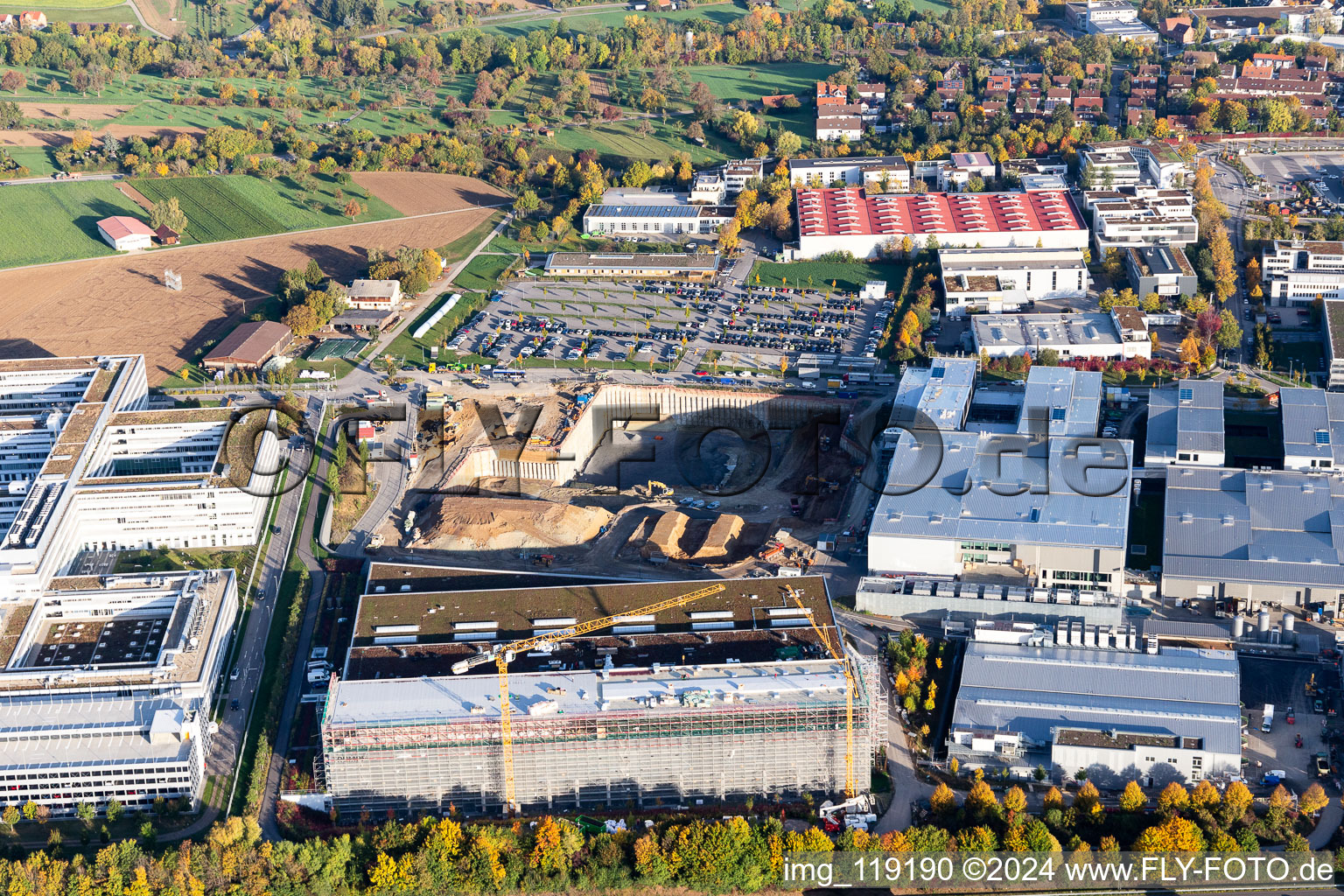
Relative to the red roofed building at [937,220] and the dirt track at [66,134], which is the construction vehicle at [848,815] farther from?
the dirt track at [66,134]

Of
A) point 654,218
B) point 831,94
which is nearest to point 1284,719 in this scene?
point 654,218

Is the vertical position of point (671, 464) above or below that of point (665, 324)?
below

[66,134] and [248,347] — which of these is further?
[66,134]

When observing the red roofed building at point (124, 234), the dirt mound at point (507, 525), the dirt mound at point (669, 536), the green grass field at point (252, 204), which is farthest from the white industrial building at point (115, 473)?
the green grass field at point (252, 204)

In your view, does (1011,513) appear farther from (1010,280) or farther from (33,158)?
(33,158)

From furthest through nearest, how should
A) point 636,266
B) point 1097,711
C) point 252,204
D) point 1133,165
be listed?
point 252,204, point 1133,165, point 636,266, point 1097,711

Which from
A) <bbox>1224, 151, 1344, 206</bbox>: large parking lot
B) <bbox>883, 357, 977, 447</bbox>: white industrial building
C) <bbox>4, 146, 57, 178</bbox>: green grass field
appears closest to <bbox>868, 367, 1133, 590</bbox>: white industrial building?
<bbox>883, 357, 977, 447</bbox>: white industrial building

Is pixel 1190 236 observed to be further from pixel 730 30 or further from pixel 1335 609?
pixel 730 30
